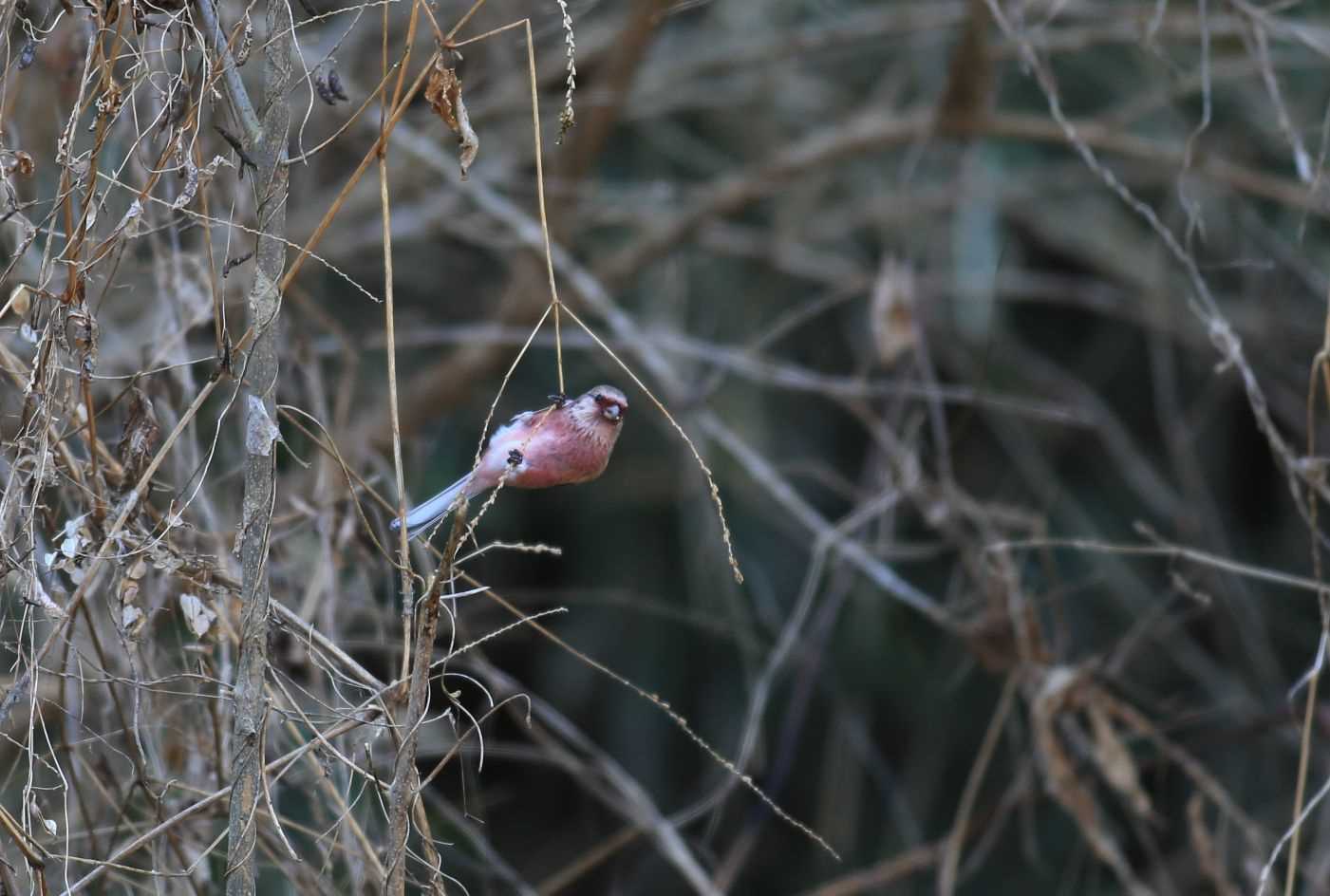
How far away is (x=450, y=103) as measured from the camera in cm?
136

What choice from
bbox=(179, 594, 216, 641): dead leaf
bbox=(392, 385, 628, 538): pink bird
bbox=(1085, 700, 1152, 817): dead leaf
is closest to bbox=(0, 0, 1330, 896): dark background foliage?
bbox=(1085, 700, 1152, 817): dead leaf

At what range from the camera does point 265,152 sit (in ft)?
4.52

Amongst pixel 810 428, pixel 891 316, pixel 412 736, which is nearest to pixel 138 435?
pixel 412 736

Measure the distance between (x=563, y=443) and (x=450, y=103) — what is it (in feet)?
1.11

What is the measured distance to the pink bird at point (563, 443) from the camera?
1.36m

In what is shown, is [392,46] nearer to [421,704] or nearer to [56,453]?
[56,453]

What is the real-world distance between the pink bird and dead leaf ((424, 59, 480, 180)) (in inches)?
9.6

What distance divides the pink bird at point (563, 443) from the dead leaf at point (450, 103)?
0.80 ft

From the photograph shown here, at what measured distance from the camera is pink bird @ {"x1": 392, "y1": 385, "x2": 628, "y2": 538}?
1.36 metres

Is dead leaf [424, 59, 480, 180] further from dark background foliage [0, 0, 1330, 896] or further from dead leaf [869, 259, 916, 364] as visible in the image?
dead leaf [869, 259, 916, 364]

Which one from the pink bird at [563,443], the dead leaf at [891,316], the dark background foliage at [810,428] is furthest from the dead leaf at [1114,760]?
the pink bird at [563,443]

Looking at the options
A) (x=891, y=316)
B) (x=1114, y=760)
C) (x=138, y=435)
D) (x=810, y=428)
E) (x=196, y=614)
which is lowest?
(x=810, y=428)

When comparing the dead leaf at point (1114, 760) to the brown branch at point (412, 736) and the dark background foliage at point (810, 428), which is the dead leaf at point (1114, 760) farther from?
the brown branch at point (412, 736)

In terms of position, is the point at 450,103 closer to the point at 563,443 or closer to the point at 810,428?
the point at 563,443
